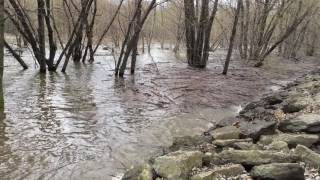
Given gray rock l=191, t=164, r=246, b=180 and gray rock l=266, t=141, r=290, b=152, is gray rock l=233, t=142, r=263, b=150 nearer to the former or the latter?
gray rock l=266, t=141, r=290, b=152

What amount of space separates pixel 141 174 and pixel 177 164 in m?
0.48

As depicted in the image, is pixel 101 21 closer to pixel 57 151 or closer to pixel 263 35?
pixel 263 35

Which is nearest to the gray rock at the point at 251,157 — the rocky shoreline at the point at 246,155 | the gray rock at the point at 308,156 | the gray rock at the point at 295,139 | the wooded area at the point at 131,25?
the rocky shoreline at the point at 246,155

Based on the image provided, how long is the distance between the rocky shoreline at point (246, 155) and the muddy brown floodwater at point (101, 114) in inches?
35.8

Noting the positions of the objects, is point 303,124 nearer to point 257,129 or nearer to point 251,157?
point 257,129

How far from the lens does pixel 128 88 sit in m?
14.3

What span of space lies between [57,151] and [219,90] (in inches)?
327

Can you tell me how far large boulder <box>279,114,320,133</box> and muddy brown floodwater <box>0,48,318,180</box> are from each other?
193 centimetres

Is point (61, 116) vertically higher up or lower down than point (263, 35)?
lower down

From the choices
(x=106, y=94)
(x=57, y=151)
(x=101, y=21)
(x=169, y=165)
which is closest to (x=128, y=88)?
(x=106, y=94)

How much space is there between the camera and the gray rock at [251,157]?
5597 millimetres

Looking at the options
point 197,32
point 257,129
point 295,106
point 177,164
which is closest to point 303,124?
point 257,129

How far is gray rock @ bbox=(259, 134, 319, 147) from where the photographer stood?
6.66 m

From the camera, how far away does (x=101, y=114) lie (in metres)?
10.2
